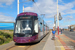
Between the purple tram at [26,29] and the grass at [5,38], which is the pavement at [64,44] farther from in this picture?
the grass at [5,38]

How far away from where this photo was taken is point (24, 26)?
33.7ft

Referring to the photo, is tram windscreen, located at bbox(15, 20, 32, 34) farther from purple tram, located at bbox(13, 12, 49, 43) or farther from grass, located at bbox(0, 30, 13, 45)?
grass, located at bbox(0, 30, 13, 45)

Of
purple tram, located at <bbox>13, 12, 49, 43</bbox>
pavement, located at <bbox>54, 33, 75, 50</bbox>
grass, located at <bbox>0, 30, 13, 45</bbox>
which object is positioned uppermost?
purple tram, located at <bbox>13, 12, 49, 43</bbox>

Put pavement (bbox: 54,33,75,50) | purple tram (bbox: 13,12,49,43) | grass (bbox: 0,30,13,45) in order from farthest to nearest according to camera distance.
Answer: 1. grass (bbox: 0,30,13,45)
2. purple tram (bbox: 13,12,49,43)
3. pavement (bbox: 54,33,75,50)

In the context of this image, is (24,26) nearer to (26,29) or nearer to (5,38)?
(26,29)

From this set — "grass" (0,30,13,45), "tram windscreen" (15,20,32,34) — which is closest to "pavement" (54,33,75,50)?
"tram windscreen" (15,20,32,34)

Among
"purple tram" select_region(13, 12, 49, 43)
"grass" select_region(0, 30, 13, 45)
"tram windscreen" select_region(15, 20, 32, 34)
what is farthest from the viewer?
"grass" select_region(0, 30, 13, 45)

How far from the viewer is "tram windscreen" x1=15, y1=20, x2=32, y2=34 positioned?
396 inches

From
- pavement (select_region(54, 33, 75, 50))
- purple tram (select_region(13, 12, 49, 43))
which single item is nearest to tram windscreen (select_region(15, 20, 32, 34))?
purple tram (select_region(13, 12, 49, 43))

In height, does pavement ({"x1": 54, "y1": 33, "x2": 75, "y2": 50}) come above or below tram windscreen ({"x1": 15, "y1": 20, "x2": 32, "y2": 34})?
below

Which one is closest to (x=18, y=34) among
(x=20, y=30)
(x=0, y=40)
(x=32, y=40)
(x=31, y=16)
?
(x=20, y=30)

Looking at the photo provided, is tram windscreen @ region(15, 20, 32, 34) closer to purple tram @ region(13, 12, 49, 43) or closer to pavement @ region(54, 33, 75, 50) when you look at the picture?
purple tram @ region(13, 12, 49, 43)

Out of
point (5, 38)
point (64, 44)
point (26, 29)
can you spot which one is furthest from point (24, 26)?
point (5, 38)

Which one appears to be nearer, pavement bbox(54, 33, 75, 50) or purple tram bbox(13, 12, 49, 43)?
pavement bbox(54, 33, 75, 50)
